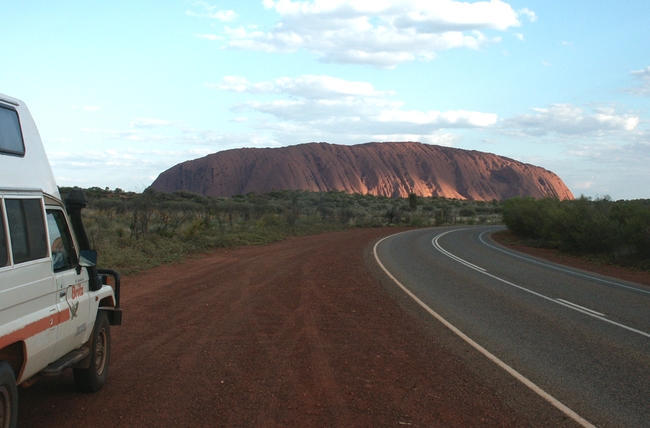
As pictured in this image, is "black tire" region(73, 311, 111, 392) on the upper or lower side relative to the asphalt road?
upper

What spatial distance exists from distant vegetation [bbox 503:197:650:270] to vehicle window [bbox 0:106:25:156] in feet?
71.3

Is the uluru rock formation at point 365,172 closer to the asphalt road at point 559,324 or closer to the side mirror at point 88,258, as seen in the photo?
the asphalt road at point 559,324

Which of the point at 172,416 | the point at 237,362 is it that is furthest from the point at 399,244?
the point at 172,416

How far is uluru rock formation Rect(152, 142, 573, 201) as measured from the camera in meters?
113

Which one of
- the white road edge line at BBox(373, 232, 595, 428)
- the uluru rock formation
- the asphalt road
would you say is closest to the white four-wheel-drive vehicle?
the white road edge line at BBox(373, 232, 595, 428)

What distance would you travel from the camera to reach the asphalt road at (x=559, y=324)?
19.5 feet

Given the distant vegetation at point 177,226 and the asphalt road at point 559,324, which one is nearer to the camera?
the asphalt road at point 559,324

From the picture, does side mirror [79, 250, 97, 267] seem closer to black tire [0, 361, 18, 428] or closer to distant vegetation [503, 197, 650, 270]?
black tire [0, 361, 18, 428]

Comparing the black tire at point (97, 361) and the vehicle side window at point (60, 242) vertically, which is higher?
the vehicle side window at point (60, 242)

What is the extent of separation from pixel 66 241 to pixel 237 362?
2595 mm

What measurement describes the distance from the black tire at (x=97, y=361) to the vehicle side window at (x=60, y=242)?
3.09 feet

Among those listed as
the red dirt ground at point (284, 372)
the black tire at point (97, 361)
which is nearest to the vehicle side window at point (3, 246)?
the red dirt ground at point (284, 372)

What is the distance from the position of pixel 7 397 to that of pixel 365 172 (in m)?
128

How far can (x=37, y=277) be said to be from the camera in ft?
14.3
